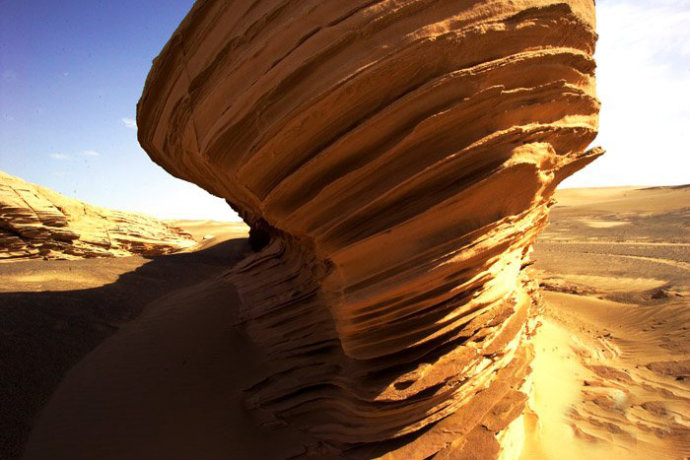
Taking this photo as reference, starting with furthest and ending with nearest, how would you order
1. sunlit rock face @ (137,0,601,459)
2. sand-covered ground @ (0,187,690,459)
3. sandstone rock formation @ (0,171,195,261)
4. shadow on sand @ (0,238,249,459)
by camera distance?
sandstone rock formation @ (0,171,195,261)
shadow on sand @ (0,238,249,459)
sand-covered ground @ (0,187,690,459)
sunlit rock face @ (137,0,601,459)

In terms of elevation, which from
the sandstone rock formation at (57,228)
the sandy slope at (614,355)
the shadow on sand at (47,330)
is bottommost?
the sandy slope at (614,355)

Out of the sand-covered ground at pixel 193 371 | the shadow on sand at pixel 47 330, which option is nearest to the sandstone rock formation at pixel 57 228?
the shadow on sand at pixel 47 330

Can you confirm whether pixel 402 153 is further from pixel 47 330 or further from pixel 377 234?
pixel 47 330

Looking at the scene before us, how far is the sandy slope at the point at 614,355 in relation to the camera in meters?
4.11

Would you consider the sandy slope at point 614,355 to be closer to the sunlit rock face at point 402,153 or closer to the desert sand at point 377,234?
the desert sand at point 377,234

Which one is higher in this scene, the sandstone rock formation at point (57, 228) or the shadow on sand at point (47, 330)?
the sandstone rock formation at point (57, 228)

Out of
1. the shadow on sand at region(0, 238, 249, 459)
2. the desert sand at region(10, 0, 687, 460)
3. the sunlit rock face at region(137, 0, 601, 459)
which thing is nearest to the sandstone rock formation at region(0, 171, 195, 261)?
the shadow on sand at region(0, 238, 249, 459)

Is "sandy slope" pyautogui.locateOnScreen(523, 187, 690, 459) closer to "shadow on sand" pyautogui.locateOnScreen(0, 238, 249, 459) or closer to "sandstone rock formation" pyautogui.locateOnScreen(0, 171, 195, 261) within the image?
"shadow on sand" pyautogui.locateOnScreen(0, 238, 249, 459)

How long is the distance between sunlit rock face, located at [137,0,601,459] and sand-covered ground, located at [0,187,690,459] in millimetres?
1213

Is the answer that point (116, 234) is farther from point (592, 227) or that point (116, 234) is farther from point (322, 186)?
point (592, 227)

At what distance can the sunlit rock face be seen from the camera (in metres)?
2.58

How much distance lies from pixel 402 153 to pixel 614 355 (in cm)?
620

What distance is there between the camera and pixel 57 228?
12602mm

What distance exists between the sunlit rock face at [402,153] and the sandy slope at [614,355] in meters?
1.16
